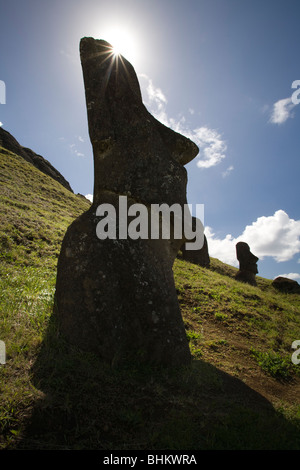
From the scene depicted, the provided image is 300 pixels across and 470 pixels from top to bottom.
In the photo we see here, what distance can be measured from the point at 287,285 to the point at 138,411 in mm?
25436

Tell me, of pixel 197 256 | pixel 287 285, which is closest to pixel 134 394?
pixel 197 256

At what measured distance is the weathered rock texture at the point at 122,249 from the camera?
4641 mm

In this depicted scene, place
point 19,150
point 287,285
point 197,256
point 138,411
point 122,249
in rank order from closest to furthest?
point 138,411 → point 122,249 → point 197,256 → point 287,285 → point 19,150

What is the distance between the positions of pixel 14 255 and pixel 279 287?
78.3 feet

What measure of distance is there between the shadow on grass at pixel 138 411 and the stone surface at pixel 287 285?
22.5 m

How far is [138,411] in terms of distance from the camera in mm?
3438

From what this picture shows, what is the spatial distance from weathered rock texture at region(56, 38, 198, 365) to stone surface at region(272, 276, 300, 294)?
22425mm


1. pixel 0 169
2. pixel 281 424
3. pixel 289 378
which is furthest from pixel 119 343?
pixel 0 169

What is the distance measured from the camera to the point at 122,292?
4.82 metres

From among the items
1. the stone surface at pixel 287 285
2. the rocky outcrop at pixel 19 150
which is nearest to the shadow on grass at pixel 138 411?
the stone surface at pixel 287 285

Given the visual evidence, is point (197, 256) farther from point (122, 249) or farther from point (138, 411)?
point (138, 411)

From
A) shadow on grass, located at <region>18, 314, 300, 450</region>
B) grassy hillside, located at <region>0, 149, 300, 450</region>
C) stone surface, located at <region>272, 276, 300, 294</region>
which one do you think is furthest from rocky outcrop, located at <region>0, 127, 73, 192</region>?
shadow on grass, located at <region>18, 314, 300, 450</region>

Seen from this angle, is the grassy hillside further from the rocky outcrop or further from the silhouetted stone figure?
the rocky outcrop

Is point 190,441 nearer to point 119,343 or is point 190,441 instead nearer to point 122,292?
point 119,343
